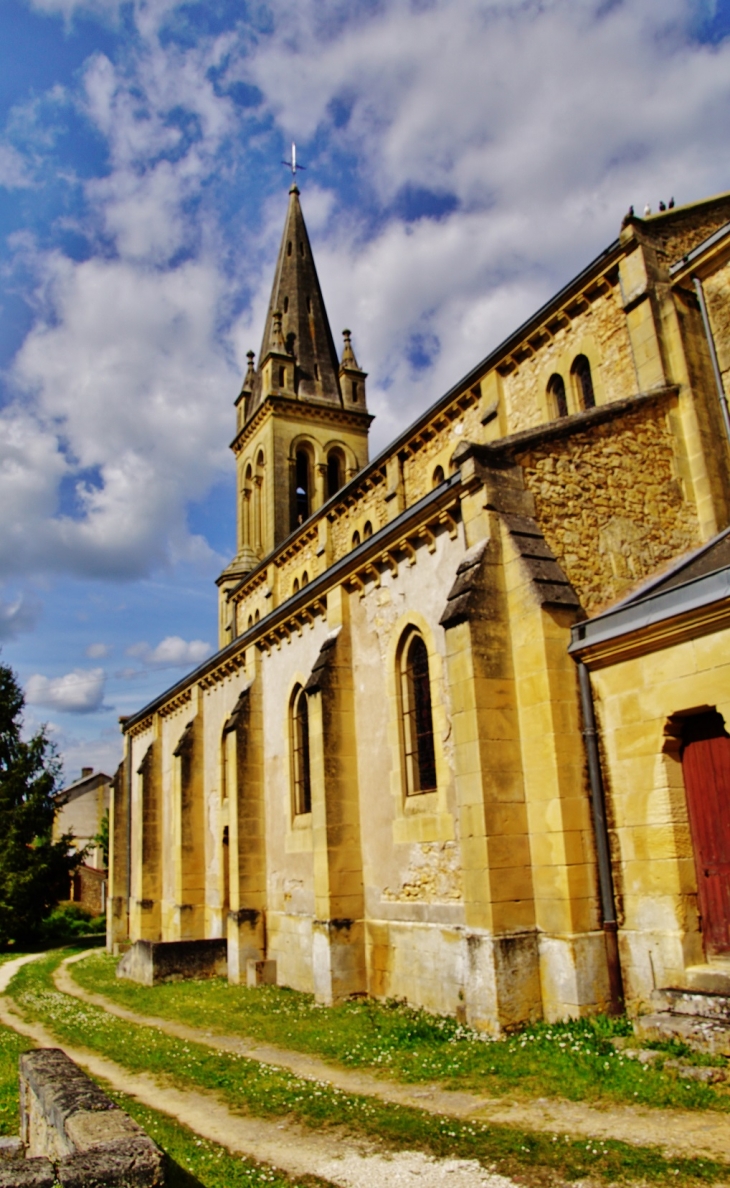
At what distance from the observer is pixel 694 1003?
7.77m

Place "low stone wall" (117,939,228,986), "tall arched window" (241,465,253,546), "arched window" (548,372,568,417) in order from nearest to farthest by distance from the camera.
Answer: "arched window" (548,372,568,417) < "low stone wall" (117,939,228,986) < "tall arched window" (241,465,253,546)

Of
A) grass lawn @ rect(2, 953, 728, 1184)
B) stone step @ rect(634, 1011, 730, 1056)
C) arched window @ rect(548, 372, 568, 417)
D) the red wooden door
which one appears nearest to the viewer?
grass lawn @ rect(2, 953, 728, 1184)

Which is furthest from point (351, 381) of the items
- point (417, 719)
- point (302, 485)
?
point (417, 719)

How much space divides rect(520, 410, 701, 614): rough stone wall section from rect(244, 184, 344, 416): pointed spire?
27.3 meters

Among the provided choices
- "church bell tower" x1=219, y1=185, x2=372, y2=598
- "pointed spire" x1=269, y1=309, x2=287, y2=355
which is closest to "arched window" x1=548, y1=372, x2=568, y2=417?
"church bell tower" x1=219, y1=185, x2=372, y2=598

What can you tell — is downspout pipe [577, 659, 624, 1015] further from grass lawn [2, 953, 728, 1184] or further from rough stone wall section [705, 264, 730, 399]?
rough stone wall section [705, 264, 730, 399]

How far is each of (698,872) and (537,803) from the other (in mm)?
1802

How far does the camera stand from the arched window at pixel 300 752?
53.5 ft

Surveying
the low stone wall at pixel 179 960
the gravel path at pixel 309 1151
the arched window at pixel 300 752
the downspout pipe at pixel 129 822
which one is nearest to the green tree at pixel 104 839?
the downspout pipe at pixel 129 822

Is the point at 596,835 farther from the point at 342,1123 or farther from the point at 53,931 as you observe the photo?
the point at 53,931

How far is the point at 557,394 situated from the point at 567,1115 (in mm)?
11552

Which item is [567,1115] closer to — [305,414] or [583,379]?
[583,379]

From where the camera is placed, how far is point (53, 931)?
34812 millimetres

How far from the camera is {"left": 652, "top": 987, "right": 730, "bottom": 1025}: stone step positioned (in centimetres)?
750
